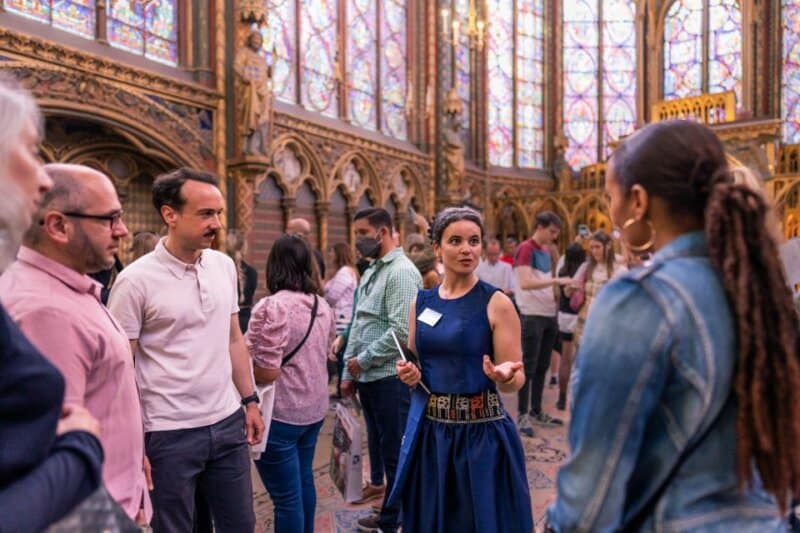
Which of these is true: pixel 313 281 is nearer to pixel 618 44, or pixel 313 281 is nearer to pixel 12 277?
pixel 12 277

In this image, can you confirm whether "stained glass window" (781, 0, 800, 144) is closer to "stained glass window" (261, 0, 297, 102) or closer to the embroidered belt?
"stained glass window" (261, 0, 297, 102)

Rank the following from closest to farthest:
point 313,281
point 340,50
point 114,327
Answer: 1. point 114,327
2. point 313,281
3. point 340,50

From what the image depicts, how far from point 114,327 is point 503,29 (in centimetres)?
1613

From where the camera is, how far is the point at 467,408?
93.3 inches

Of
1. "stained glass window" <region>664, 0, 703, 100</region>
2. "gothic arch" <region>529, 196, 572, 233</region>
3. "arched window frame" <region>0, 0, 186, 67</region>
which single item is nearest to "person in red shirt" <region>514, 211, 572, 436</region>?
"arched window frame" <region>0, 0, 186, 67</region>

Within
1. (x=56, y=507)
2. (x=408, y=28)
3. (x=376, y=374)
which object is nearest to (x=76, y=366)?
(x=56, y=507)

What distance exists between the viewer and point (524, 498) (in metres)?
2.29

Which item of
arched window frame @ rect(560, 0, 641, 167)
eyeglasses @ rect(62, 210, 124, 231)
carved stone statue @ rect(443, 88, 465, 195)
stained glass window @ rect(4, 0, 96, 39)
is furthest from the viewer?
arched window frame @ rect(560, 0, 641, 167)

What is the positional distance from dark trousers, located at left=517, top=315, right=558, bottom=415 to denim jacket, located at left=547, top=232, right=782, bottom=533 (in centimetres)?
430

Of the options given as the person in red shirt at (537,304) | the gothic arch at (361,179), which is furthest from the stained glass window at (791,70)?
the person in red shirt at (537,304)

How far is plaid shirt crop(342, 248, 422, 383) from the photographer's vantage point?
131 inches

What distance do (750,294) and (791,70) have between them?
60.0 ft

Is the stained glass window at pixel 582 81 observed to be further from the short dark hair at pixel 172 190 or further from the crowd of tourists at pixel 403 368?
the short dark hair at pixel 172 190

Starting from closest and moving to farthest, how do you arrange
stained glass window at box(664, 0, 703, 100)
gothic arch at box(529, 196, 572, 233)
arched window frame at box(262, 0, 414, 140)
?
arched window frame at box(262, 0, 414, 140) < gothic arch at box(529, 196, 572, 233) < stained glass window at box(664, 0, 703, 100)
